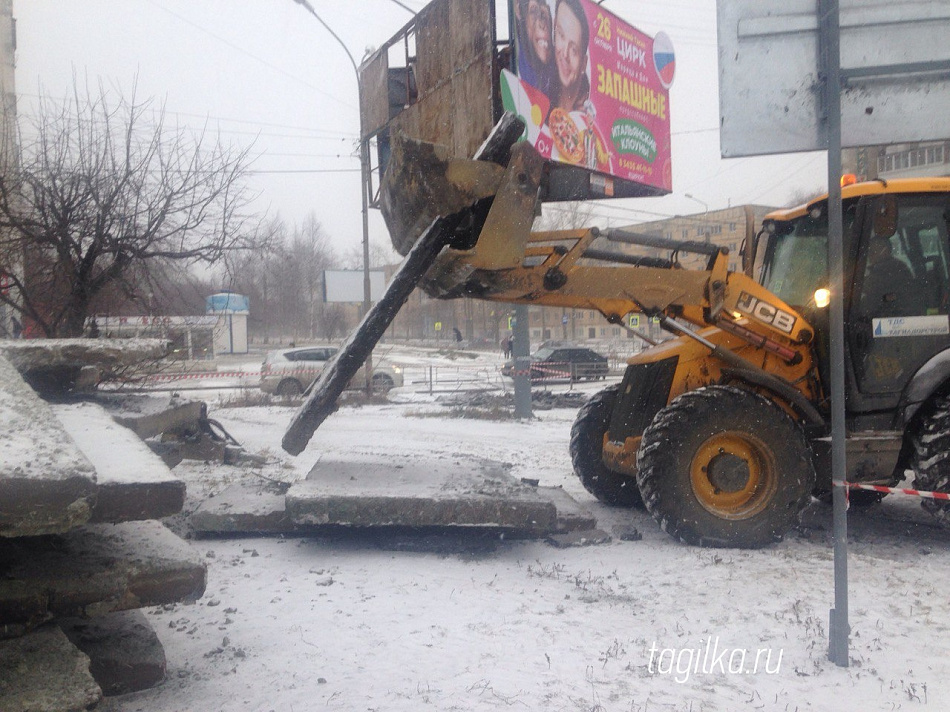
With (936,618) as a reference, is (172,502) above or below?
above

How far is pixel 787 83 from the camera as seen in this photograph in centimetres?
392

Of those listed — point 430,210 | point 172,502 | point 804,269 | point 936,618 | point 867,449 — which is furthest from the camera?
point 804,269

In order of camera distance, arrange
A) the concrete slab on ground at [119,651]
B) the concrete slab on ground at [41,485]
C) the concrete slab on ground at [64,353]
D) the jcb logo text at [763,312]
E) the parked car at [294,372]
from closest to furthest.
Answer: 1. the concrete slab on ground at [41,485]
2. the concrete slab on ground at [119,651]
3. the concrete slab on ground at [64,353]
4. the jcb logo text at [763,312]
5. the parked car at [294,372]

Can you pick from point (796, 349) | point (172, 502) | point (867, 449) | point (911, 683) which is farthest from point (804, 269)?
point (172, 502)

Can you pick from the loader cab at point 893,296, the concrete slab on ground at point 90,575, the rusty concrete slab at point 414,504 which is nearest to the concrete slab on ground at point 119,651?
the concrete slab on ground at point 90,575

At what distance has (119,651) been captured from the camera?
350 centimetres

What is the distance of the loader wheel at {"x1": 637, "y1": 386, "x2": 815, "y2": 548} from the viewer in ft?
18.7

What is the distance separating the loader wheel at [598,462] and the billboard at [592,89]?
718 centimetres

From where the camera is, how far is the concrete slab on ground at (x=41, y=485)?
103 inches

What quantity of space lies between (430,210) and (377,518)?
2.22 metres

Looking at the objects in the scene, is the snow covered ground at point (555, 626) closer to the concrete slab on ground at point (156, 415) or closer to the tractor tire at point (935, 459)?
the tractor tire at point (935, 459)

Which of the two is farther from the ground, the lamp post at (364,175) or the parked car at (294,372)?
the lamp post at (364,175)

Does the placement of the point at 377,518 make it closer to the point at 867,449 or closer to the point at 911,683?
the point at 911,683

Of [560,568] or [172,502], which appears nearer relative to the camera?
[172,502]
